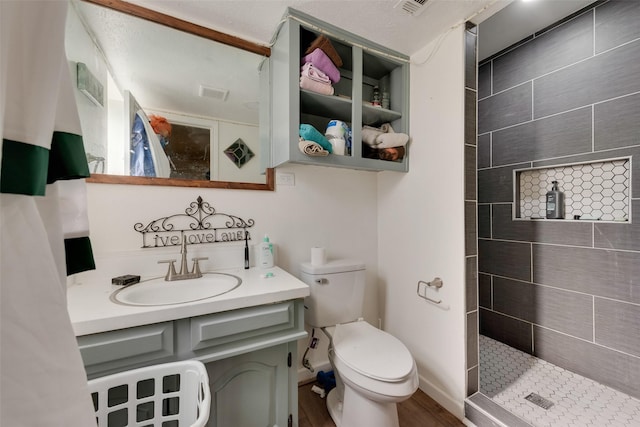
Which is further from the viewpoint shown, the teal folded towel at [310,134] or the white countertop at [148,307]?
the teal folded towel at [310,134]

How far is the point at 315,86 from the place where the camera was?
135cm

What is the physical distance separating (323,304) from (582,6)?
2.27m

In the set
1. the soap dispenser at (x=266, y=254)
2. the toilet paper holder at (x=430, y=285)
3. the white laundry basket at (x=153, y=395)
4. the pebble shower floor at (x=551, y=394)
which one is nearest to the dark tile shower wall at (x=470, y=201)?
the toilet paper holder at (x=430, y=285)

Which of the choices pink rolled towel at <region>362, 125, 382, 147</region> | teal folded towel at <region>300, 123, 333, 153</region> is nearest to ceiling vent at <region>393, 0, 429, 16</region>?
pink rolled towel at <region>362, 125, 382, 147</region>

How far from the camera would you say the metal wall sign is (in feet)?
4.16

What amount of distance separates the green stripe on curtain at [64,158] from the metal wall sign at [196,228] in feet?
3.12

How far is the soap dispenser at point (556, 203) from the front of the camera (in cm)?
166

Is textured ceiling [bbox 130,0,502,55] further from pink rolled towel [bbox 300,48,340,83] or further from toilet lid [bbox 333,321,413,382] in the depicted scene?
toilet lid [bbox 333,321,413,382]

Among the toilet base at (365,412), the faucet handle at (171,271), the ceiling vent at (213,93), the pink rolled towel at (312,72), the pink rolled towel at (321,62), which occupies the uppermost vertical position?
the pink rolled towel at (321,62)

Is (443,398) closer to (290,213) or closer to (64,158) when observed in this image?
(290,213)

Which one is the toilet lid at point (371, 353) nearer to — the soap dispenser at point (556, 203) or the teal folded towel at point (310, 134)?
the teal folded towel at point (310, 134)

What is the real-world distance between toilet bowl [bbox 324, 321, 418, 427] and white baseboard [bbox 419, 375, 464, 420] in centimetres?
40

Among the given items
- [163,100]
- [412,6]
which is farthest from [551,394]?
[163,100]

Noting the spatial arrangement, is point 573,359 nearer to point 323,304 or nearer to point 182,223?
point 323,304
